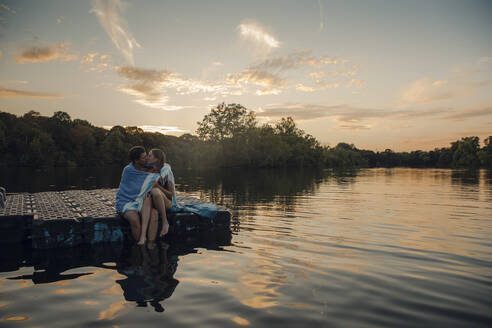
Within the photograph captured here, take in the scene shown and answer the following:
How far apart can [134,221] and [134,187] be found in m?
0.83

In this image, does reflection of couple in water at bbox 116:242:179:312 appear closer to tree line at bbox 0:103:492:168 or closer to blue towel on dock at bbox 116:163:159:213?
blue towel on dock at bbox 116:163:159:213

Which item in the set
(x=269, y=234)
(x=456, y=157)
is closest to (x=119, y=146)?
(x=269, y=234)

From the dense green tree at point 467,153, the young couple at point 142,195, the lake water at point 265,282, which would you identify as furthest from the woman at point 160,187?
the dense green tree at point 467,153

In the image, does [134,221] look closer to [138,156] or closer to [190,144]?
[138,156]

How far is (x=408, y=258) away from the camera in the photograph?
702cm

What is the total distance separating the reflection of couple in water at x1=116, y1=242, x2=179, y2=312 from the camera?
4.79m

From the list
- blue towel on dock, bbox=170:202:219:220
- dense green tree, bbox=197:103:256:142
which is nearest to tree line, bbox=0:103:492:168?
dense green tree, bbox=197:103:256:142

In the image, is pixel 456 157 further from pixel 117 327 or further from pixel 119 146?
pixel 117 327

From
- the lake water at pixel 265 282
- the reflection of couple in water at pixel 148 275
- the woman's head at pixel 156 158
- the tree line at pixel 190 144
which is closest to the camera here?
the lake water at pixel 265 282

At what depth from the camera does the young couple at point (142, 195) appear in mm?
7816

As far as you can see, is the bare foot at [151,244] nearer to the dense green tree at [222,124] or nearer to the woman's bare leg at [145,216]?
the woman's bare leg at [145,216]

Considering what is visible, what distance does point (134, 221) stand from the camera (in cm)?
779

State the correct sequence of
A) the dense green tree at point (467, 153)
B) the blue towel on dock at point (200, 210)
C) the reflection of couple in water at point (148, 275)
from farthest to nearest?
the dense green tree at point (467, 153), the blue towel on dock at point (200, 210), the reflection of couple in water at point (148, 275)

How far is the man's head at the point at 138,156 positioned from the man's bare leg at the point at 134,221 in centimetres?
123
